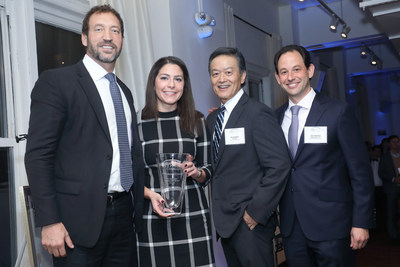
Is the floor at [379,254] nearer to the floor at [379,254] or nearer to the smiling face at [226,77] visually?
the floor at [379,254]

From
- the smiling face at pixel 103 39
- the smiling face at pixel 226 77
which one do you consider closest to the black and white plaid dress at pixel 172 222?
the smiling face at pixel 226 77

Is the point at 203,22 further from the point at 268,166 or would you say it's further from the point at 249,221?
→ the point at 249,221

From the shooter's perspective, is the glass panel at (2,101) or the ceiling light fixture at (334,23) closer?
the glass panel at (2,101)

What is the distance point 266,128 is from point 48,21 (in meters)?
1.81

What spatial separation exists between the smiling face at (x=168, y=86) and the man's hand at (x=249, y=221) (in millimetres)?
720

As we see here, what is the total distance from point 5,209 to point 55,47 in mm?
1211

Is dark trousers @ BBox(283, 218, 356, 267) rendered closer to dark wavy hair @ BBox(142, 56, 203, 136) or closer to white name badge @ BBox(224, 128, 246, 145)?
white name badge @ BBox(224, 128, 246, 145)

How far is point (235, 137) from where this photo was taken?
2.22 metres

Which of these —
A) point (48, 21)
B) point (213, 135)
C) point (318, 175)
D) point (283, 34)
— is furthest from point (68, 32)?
Answer: point (283, 34)

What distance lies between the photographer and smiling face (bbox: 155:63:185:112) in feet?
7.40

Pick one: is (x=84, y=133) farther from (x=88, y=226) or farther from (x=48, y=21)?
(x=48, y=21)

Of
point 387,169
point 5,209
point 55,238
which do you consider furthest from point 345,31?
point 55,238

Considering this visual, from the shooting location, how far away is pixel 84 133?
72.9 inches

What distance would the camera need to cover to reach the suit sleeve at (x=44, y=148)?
170 centimetres
